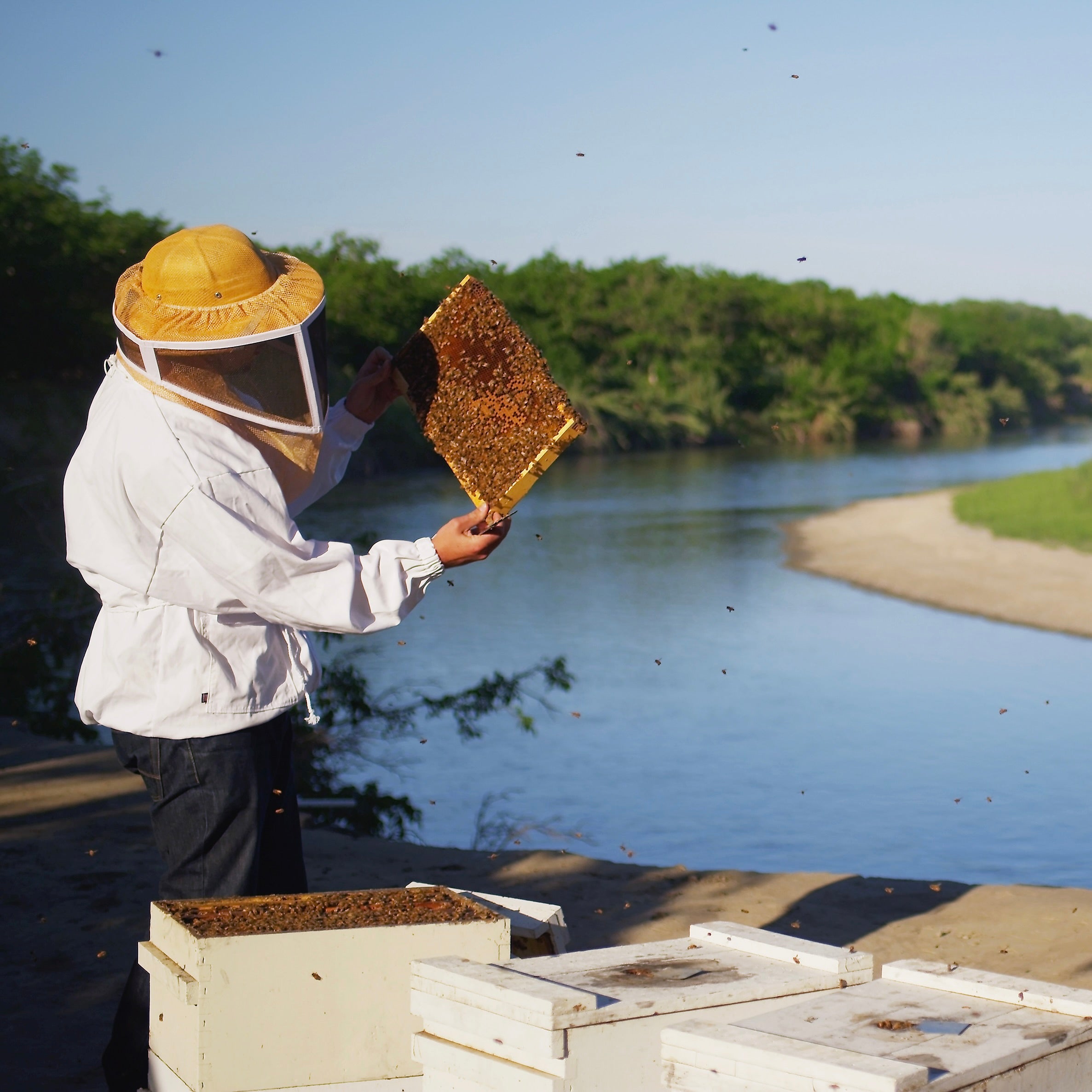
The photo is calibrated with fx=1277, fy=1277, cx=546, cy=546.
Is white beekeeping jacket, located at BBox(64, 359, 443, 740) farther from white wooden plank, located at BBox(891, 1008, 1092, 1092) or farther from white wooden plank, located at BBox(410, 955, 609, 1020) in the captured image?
white wooden plank, located at BBox(891, 1008, 1092, 1092)

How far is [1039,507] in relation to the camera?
18219 millimetres

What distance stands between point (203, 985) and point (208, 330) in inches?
36.7

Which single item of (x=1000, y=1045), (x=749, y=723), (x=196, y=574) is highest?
(x=196, y=574)

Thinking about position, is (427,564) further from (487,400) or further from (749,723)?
(749,723)

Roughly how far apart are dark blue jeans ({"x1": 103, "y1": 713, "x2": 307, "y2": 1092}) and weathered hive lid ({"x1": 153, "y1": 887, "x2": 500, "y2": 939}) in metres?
0.13

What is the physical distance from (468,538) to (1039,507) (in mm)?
17780

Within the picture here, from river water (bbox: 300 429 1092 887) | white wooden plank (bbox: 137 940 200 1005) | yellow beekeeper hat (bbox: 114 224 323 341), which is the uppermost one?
yellow beekeeper hat (bbox: 114 224 323 341)

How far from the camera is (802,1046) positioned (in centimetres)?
131

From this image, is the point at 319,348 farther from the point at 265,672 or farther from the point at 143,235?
the point at 143,235

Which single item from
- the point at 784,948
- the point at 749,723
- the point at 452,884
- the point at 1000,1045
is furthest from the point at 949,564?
the point at 1000,1045

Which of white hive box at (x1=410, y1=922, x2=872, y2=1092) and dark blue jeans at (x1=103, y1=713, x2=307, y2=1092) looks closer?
white hive box at (x1=410, y1=922, x2=872, y2=1092)

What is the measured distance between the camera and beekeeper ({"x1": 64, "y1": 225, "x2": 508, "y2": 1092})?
6.04 ft

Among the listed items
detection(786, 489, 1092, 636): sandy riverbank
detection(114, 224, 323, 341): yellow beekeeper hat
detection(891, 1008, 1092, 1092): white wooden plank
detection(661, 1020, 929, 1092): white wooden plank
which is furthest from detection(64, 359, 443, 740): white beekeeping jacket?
detection(786, 489, 1092, 636): sandy riverbank

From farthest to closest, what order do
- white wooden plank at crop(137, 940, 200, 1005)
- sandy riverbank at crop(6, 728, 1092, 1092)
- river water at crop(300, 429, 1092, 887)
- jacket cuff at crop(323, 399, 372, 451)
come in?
river water at crop(300, 429, 1092, 887) < sandy riverbank at crop(6, 728, 1092, 1092) < jacket cuff at crop(323, 399, 372, 451) < white wooden plank at crop(137, 940, 200, 1005)
